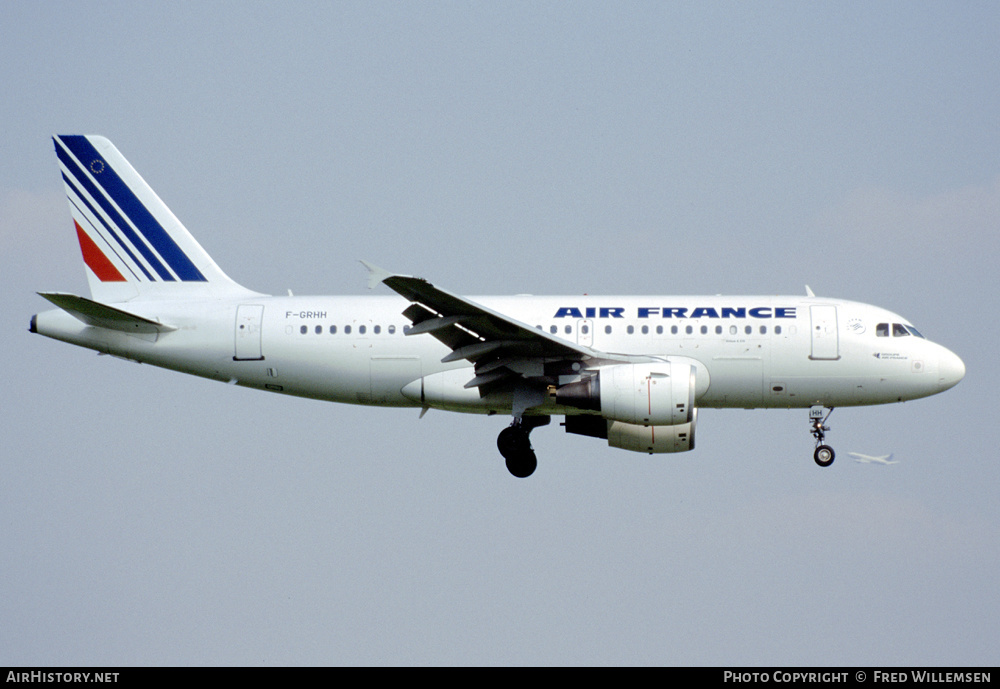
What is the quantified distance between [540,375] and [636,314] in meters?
3.01

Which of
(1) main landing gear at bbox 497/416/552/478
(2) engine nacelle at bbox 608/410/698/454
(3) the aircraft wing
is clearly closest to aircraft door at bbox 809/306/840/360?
(2) engine nacelle at bbox 608/410/698/454

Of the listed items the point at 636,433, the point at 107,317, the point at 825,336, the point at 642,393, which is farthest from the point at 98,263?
the point at 825,336

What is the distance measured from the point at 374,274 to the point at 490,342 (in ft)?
16.1

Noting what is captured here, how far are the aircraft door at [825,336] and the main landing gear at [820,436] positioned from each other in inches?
56.4

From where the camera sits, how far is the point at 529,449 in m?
31.2

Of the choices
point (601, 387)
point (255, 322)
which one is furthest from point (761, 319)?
point (255, 322)

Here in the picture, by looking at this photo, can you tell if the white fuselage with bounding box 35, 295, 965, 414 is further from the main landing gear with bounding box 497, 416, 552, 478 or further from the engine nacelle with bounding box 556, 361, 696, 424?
the engine nacelle with bounding box 556, 361, 696, 424

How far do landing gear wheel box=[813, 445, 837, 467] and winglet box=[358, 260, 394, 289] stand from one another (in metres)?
12.4

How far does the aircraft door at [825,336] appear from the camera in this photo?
3042 cm

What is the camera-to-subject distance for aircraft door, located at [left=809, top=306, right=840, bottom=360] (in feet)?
99.8

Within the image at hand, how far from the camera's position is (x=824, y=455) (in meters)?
31.0

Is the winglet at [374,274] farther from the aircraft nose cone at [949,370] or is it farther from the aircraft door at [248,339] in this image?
the aircraft nose cone at [949,370]

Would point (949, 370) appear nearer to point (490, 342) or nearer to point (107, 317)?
point (490, 342)
